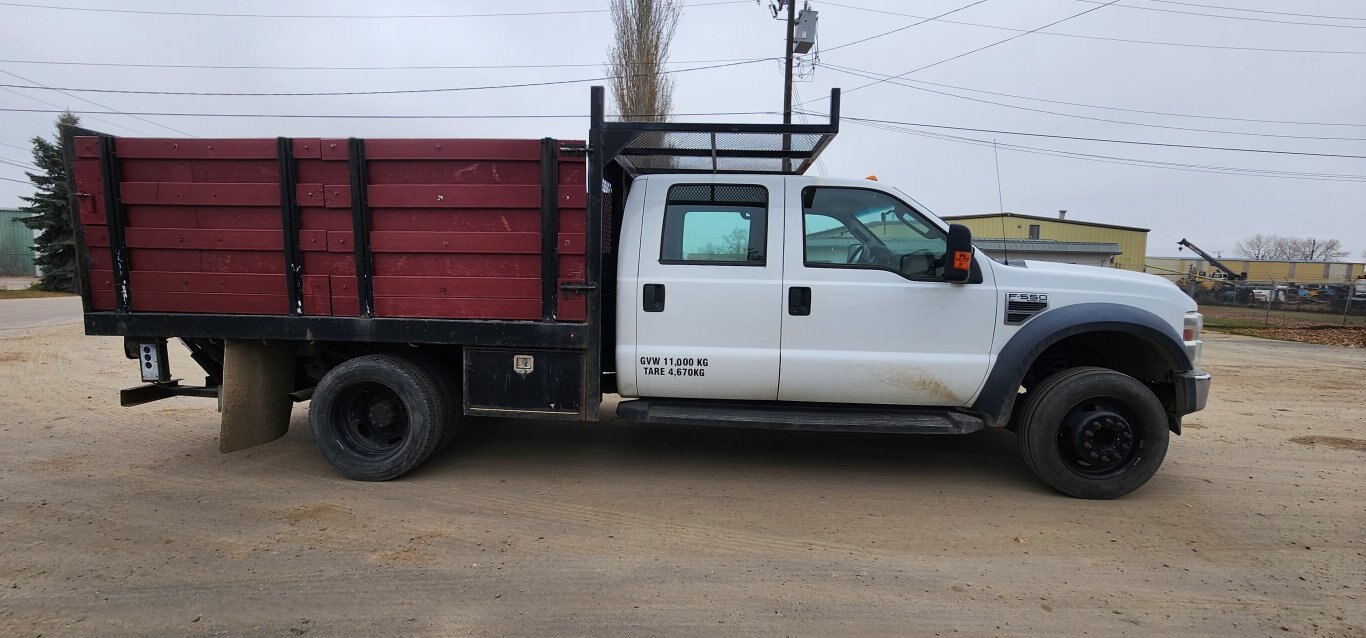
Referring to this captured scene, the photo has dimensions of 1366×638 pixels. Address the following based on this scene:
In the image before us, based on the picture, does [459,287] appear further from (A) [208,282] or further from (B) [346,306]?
(A) [208,282]

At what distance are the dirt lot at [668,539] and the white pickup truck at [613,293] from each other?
0.46 metres

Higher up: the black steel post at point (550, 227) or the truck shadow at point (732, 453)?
the black steel post at point (550, 227)

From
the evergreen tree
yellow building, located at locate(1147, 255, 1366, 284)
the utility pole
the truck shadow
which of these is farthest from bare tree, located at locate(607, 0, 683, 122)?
yellow building, located at locate(1147, 255, 1366, 284)

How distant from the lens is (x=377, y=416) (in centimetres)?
418

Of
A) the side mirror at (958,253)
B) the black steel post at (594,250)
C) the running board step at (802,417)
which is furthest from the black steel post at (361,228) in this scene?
the side mirror at (958,253)

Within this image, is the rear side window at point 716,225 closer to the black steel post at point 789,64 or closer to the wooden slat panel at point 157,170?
the wooden slat panel at point 157,170

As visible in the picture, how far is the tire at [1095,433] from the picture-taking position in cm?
383

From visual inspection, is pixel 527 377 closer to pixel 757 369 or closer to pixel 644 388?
pixel 644 388

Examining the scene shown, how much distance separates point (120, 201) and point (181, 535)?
7.00 feet

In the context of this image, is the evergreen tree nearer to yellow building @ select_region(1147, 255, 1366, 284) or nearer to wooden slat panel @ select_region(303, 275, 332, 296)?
wooden slat panel @ select_region(303, 275, 332, 296)

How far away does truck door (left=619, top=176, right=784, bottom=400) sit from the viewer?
12.9 feet

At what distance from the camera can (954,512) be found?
3682 millimetres

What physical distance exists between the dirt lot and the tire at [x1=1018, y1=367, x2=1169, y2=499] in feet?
0.49

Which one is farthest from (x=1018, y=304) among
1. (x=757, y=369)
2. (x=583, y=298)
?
(x=583, y=298)
